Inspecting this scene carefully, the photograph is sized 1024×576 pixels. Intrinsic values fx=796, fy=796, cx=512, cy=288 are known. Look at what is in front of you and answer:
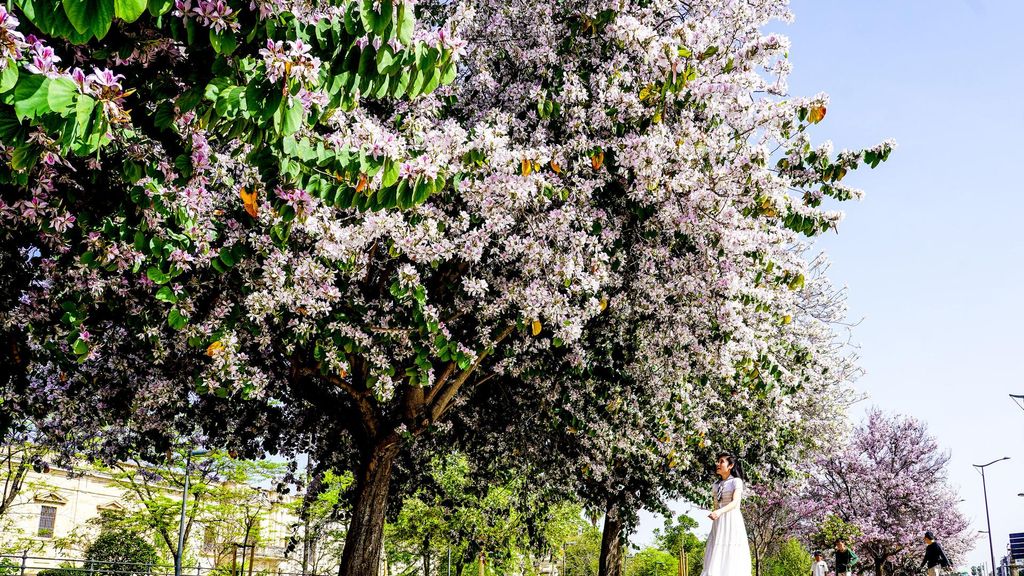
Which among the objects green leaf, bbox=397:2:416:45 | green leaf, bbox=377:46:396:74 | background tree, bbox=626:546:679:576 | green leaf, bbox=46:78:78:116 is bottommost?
background tree, bbox=626:546:679:576

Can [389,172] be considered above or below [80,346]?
above

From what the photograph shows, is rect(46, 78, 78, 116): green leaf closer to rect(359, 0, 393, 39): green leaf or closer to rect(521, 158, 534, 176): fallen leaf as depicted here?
rect(359, 0, 393, 39): green leaf

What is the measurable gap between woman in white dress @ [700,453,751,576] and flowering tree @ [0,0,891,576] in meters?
1.70

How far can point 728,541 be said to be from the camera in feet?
39.2

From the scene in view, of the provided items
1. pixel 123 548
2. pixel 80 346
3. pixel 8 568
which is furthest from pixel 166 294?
pixel 123 548

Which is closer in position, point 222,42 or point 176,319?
point 222,42

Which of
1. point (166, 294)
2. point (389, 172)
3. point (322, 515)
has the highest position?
point (389, 172)

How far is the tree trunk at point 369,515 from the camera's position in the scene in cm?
1309

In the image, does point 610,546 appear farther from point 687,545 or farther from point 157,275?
point 687,545

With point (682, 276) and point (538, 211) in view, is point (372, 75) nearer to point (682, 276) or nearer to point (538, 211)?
point (538, 211)

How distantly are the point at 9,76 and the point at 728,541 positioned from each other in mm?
11054

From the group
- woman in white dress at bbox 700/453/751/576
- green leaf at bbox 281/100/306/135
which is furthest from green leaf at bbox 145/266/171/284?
woman in white dress at bbox 700/453/751/576

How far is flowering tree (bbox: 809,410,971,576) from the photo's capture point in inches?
1731

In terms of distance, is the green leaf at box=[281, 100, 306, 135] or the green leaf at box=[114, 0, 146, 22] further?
the green leaf at box=[281, 100, 306, 135]
